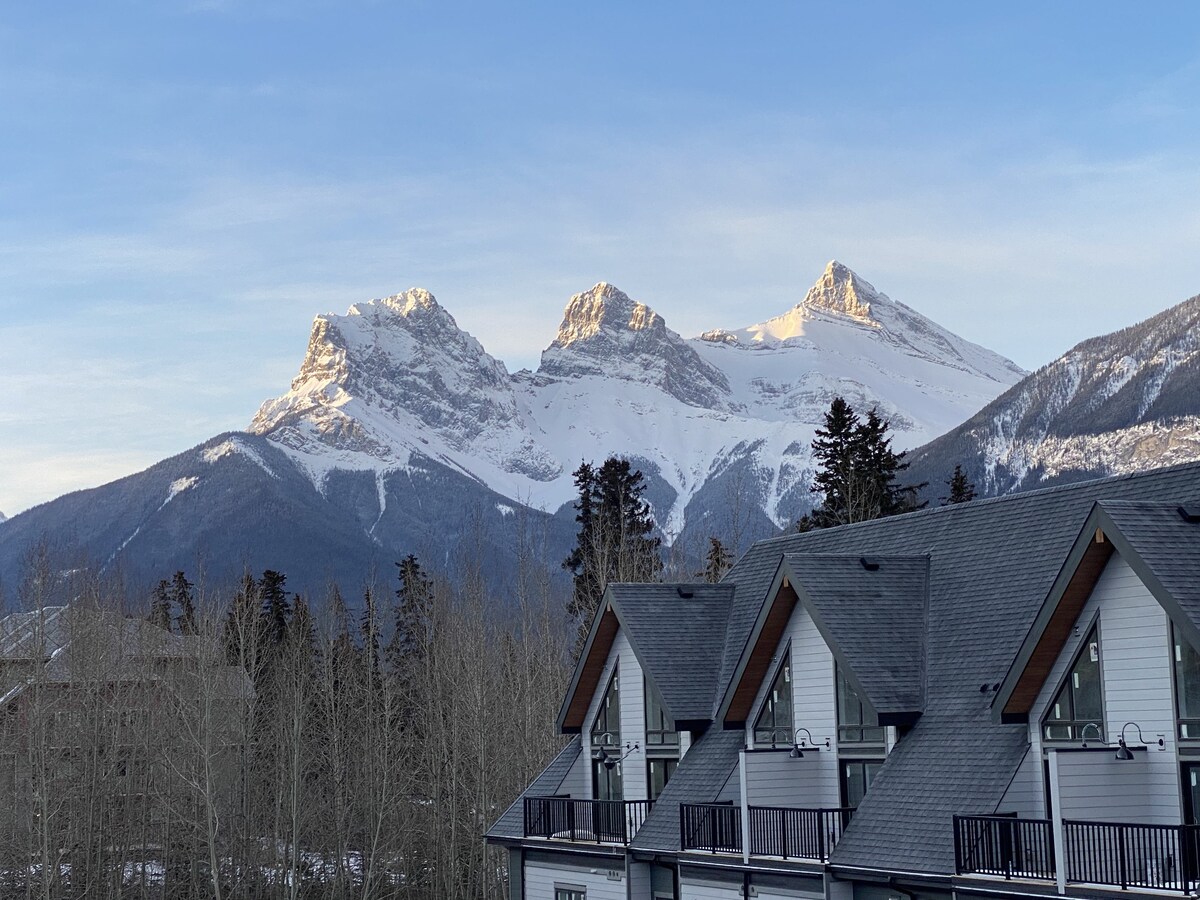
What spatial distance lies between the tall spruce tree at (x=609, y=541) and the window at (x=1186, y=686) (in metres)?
44.9

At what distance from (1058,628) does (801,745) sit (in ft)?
23.5

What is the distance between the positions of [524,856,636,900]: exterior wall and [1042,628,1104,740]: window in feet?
39.1

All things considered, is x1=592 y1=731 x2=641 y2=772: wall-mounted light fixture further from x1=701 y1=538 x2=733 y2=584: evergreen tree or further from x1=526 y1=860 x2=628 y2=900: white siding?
x1=701 y1=538 x2=733 y2=584: evergreen tree

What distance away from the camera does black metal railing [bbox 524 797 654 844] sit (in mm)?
34344

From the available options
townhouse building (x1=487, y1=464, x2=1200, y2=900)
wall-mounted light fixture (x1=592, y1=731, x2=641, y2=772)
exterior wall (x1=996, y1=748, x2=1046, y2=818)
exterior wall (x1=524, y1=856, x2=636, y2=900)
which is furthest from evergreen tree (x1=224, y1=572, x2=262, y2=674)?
exterior wall (x1=996, y1=748, x2=1046, y2=818)

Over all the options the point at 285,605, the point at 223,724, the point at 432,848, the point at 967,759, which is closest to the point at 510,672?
the point at 432,848

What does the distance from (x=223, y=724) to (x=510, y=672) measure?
12715mm

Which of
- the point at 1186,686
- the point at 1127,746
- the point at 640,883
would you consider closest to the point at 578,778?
the point at 640,883

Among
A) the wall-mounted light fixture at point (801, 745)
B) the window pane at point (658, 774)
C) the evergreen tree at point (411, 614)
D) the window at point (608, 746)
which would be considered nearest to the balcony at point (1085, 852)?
the wall-mounted light fixture at point (801, 745)

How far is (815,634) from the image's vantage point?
29.9 m

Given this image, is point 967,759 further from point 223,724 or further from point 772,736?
point 223,724

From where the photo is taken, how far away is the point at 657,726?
34969 mm

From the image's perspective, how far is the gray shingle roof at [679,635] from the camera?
33.8 metres

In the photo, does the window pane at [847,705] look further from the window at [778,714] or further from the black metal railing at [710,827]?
the black metal railing at [710,827]
